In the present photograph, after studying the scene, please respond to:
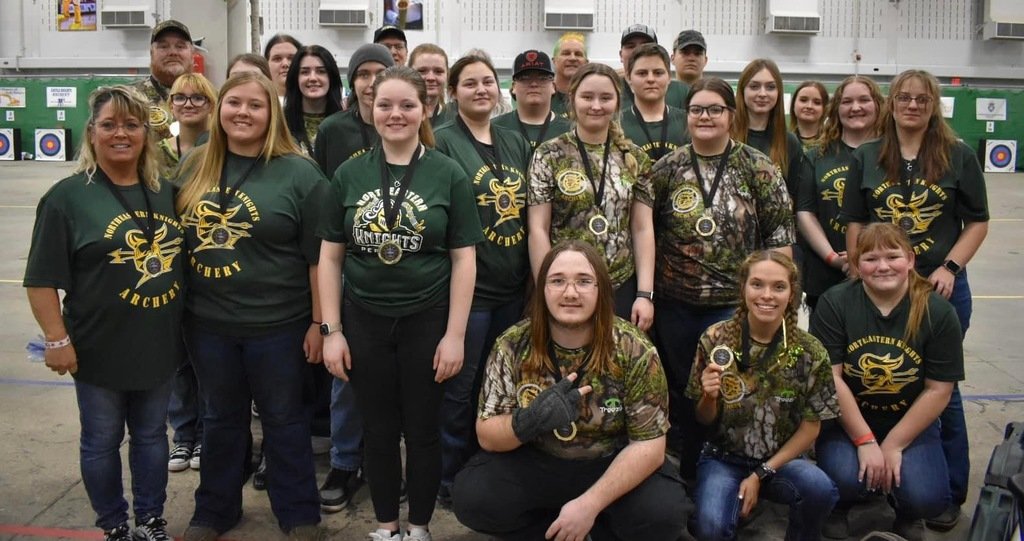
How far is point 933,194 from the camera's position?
413cm

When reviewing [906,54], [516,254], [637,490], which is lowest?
[637,490]

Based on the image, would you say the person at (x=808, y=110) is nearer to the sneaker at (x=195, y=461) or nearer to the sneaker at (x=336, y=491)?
the sneaker at (x=336, y=491)

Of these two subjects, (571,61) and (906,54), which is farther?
(906,54)

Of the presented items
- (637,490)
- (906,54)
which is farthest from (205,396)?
(906,54)

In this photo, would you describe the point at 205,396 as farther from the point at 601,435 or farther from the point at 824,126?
the point at 824,126

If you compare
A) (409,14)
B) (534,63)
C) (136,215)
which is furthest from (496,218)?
(409,14)

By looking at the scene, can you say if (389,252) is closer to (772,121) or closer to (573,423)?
(573,423)

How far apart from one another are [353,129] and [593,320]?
1.67 meters

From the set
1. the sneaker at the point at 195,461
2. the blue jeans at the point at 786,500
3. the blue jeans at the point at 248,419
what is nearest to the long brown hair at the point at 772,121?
the blue jeans at the point at 786,500

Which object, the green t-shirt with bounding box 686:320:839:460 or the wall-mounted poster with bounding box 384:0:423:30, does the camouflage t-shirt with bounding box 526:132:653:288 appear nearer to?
the green t-shirt with bounding box 686:320:839:460

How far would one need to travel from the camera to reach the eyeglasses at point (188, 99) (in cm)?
432

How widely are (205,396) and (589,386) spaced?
60.4 inches

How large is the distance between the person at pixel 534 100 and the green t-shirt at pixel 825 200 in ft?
4.48

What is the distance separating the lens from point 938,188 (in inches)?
162
